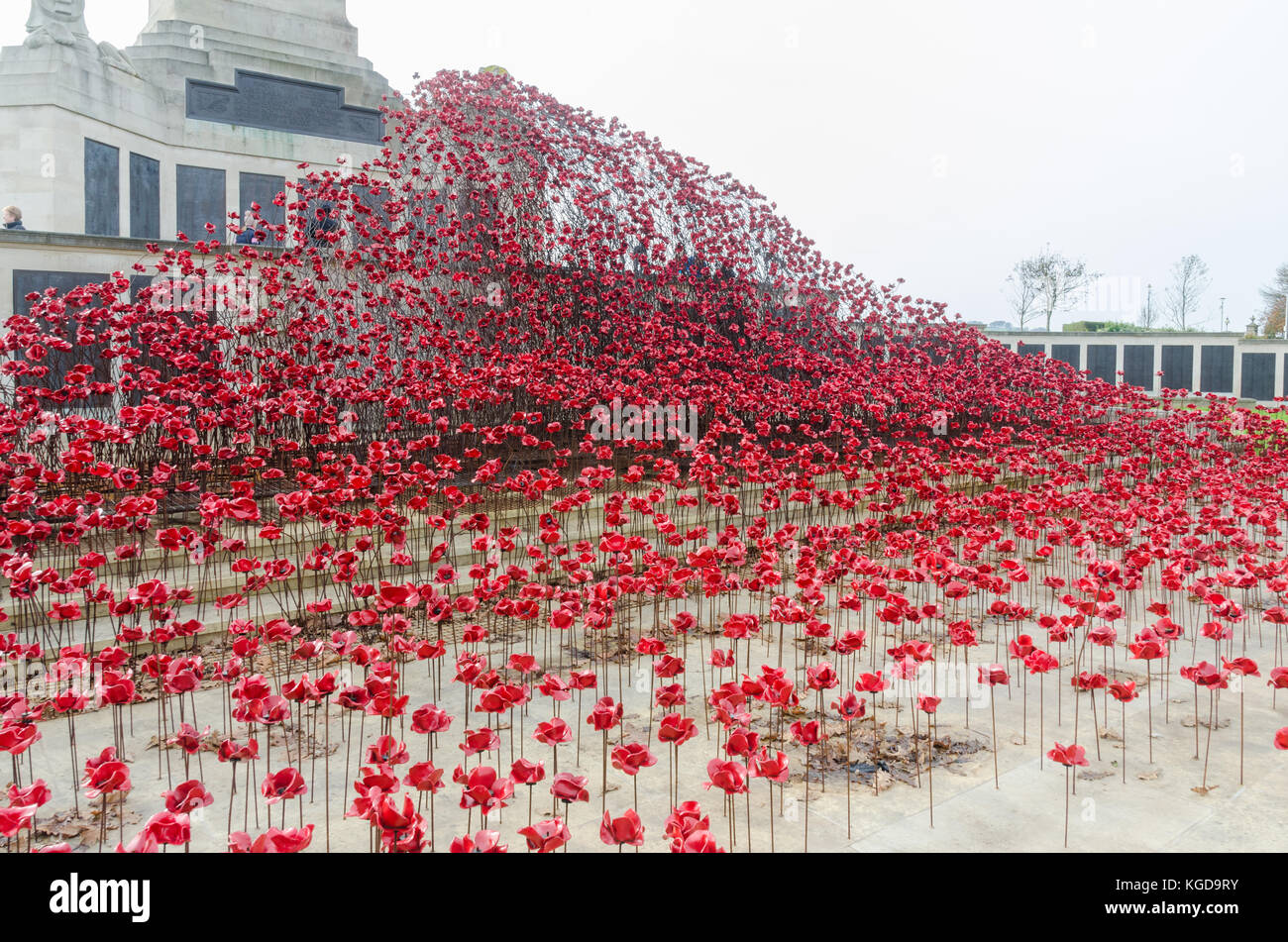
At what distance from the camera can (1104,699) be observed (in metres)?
4.99

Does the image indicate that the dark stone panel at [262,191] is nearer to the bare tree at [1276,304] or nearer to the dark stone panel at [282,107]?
the dark stone panel at [282,107]

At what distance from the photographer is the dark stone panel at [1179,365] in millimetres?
33000

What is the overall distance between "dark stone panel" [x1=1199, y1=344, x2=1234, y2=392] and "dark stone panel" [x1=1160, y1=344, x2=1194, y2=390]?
1.56 feet

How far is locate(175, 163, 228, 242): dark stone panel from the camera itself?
16.1m

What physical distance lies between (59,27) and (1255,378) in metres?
40.0

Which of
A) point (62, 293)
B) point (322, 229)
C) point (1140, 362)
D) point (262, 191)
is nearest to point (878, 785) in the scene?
point (62, 293)

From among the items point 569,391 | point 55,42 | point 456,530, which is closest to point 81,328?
point 456,530

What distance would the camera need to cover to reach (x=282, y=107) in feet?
55.0

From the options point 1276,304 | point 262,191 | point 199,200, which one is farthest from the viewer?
point 1276,304

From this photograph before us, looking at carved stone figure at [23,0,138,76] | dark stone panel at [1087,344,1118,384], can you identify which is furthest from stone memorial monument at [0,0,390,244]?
dark stone panel at [1087,344,1118,384]

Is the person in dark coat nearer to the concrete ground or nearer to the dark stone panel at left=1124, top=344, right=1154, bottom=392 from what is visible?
the concrete ground

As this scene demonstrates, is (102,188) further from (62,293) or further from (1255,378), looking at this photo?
(1255,378)

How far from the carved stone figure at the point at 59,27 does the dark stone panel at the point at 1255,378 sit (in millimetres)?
38949

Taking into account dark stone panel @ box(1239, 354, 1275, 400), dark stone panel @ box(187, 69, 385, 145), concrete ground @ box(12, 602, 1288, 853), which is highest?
dark stone panel @ box(187, 69, 385, 145)
